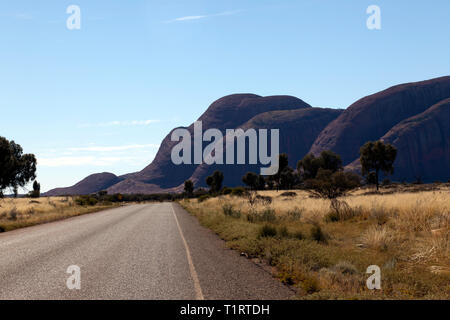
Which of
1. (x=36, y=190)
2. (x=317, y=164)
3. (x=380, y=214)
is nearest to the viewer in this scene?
(x=380, y=214)

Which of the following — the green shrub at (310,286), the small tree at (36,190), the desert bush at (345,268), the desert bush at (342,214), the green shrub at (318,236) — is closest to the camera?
the green shrub at (310,286)

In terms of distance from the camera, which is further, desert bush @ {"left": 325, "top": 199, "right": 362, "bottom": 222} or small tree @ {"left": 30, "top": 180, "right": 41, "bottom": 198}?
small tree @ {"left": 30, "top": 180, "right": 41, "bottom": 198}

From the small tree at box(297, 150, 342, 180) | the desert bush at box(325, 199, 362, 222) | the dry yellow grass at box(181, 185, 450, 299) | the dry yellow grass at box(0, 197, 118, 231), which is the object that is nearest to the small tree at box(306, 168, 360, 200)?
the desert bush at box(325, 199, 362, 222)

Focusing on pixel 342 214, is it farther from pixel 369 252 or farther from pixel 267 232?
pixel 369 252

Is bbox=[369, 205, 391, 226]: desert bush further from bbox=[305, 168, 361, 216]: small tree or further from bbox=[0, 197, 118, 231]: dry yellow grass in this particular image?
bbox=[0, 197, 118, 231]: dry yellow grass

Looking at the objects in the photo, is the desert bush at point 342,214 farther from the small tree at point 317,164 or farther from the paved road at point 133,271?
the small tree at point 317,164

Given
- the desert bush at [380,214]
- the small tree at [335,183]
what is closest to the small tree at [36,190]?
the small tree at [335,183]

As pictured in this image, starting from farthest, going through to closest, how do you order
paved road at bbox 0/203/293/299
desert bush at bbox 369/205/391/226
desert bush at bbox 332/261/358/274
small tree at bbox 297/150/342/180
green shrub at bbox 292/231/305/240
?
small tree at bbox 297/150/342/180 < desert bush at bbox 369/205/391/226 < green shrub at bbox 292/231/305/240 < desert bush at bbox 332/261/358/274 < paved road at bbox 0/203/293/299

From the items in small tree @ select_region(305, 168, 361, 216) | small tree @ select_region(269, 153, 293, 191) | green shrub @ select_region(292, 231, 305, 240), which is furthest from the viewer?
small tree @ select_region(269, 153, 293, 191)

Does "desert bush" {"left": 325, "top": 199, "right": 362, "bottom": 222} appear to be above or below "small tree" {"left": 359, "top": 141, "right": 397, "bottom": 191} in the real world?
below

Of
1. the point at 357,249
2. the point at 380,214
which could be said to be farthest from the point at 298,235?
the point at 380,214
